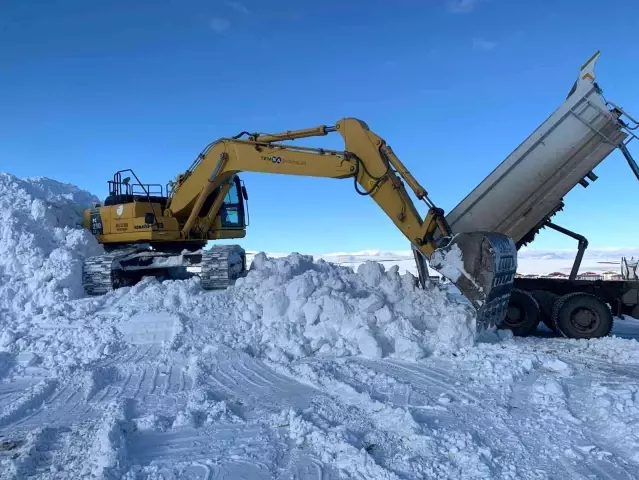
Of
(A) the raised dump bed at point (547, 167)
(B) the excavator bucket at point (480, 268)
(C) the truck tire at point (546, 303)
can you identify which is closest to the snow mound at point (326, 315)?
(B) the excavator bucket at point (480, 268)

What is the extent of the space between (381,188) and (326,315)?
7.86 feet

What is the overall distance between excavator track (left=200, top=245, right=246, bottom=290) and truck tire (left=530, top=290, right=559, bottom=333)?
5.85 metres

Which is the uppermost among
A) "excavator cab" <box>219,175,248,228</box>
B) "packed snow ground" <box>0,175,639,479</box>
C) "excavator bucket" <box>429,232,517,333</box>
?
"excavator cab" <box>219,175,248,228</box>

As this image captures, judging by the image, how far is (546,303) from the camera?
32.2ft

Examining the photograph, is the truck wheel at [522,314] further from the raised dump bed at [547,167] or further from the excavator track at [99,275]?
the excavator track at [99,275]

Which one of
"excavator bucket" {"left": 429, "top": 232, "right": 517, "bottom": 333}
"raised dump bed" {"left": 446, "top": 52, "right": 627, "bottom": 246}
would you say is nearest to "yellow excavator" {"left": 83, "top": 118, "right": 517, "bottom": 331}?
"excavator bucket" {"left": 429, "top": 232, "right": 517, "bottom": 333}

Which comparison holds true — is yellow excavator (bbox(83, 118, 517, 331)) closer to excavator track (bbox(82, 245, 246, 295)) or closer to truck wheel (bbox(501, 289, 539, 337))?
excavator track (bbox(82, 245, 246, 295))

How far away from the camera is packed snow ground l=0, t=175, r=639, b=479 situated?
4.06 m

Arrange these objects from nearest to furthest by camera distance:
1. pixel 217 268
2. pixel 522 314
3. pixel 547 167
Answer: pixel 547 167, pixel 522 314, pixel 217 268

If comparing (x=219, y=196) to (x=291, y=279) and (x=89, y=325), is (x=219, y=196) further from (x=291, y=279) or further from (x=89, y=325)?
(x=89, y=325)

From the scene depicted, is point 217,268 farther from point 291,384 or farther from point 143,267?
point 291,384

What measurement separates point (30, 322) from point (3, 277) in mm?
2678

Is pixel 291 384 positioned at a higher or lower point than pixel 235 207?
lower

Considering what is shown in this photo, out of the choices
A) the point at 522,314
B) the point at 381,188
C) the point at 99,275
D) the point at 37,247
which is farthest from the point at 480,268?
the point at 37,247
